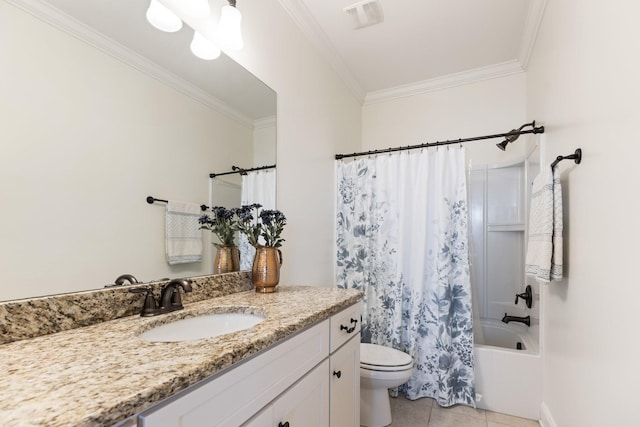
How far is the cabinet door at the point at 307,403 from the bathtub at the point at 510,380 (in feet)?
4.46

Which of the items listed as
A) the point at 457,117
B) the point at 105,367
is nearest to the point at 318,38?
the point at 457,117

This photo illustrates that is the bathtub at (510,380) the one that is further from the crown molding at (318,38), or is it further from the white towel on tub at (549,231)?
the crown molding at (318,38)

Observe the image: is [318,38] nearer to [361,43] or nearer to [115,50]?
[361,43]

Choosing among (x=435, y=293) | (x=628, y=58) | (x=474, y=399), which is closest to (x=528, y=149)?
(x=435, y=293)

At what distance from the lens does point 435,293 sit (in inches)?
83.7

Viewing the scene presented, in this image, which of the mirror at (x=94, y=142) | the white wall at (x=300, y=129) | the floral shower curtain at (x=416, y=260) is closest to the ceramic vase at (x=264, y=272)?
the mirror at (x=94, y=142)

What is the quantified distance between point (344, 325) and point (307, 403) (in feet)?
1.23

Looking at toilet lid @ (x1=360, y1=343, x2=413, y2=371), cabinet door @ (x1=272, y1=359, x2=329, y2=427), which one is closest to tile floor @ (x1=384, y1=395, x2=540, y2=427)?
toilet lid @ (x1=360, y1=343, x2=413, y2=371)

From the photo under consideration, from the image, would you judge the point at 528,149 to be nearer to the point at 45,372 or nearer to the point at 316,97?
the point at 316,97

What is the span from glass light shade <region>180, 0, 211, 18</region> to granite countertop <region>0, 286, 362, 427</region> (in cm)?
120

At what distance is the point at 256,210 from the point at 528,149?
2186mm

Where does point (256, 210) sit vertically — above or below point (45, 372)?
above

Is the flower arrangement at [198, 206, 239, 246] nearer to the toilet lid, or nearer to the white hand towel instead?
the white hand towel

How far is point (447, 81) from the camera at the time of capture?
9.18 feet
